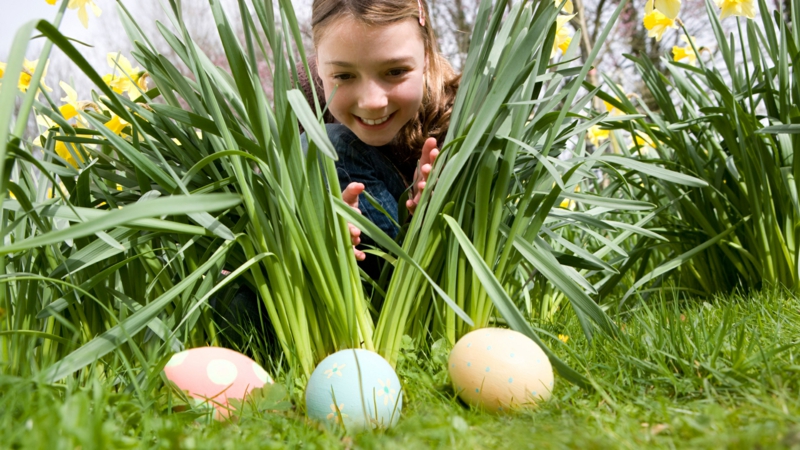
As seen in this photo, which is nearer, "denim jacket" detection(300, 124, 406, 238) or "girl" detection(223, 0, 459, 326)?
"girl" detection(223, 0, 459, 326)

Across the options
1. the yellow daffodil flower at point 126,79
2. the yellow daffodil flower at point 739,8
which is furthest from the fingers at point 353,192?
the yellow daffodil flower at point 739,8

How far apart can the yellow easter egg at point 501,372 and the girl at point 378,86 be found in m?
0.45

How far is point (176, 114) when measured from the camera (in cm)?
120

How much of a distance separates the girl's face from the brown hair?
0.03 m

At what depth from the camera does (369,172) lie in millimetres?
2006

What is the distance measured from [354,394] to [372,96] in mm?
955

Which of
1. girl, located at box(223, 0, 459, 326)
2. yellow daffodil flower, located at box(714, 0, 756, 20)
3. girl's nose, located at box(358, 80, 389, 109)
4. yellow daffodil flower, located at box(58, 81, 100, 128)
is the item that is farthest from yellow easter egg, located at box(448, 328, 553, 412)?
yellow daffodil flower, located at box(714, 0, 756, 20)

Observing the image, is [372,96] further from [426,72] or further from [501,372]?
[501,372]

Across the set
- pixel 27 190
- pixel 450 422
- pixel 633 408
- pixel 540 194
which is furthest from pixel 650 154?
pixel 27 190

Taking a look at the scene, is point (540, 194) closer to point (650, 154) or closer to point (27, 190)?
point (27, 190)

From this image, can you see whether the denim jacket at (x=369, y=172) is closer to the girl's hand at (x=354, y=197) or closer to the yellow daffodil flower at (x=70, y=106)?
the girl's hand at (x=354, y=197)

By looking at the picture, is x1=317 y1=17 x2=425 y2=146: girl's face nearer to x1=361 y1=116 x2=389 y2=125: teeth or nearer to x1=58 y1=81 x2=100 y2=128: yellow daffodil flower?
x1=361 y1=116 x2=389 y2=125: teeth

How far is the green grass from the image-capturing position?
0.74m

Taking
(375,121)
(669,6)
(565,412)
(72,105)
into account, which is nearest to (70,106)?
(72,105)
